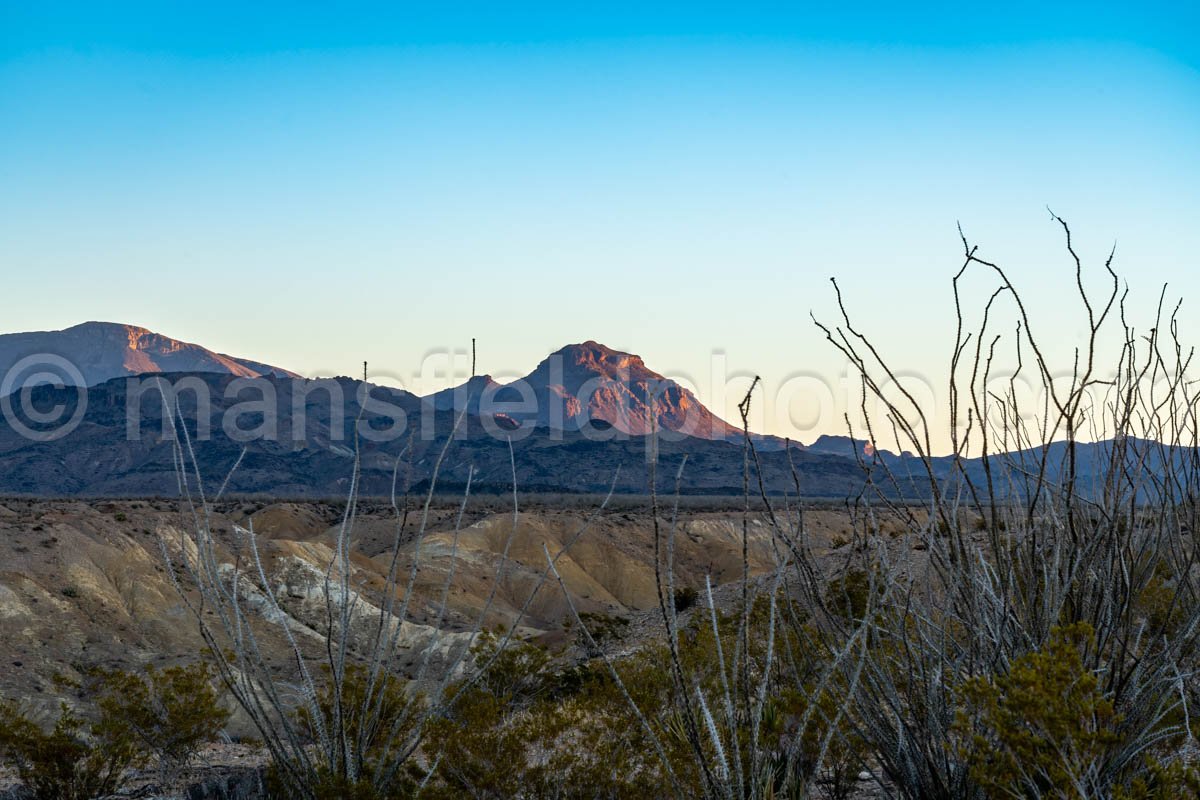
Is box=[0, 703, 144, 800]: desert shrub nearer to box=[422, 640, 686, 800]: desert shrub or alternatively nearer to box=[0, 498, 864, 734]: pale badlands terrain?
box=[0, 498, 864, 734]: pale badlands terrain

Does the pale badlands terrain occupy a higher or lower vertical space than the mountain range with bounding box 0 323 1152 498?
lower

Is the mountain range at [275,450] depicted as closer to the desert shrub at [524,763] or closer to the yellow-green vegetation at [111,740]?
the yellow-green vegetation at [111,740]

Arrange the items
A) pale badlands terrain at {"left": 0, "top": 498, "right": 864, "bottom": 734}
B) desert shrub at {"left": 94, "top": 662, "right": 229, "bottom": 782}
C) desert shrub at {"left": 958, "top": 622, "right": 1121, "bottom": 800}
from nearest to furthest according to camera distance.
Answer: desert shrub at {"left": 958, "top": 622, "right": 1121, "bottom": 800} → desert shrub at {"left": 94, "top": 662, "right": 229, "bottom": 782} → pale badlands terrain at {"left": 0, "top": 498, "right": 864, "bottom": 734}

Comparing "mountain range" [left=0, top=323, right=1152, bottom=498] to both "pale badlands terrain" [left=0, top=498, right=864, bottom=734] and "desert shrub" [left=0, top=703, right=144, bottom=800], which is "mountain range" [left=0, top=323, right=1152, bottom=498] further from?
"desert shrub" [left=0, top=703, right=144, bottom=800]

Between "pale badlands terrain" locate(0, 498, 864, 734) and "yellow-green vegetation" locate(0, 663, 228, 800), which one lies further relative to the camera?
"pale badlands terrain" locate(0, 498, 864, 734)

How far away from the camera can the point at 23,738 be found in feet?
31.8

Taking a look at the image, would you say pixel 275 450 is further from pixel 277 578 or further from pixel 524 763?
pixel 524 763

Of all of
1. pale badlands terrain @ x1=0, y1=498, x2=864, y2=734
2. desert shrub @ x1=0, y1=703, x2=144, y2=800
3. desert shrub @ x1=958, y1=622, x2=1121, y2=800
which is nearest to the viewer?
desert shrub @ x1=958, y1=622, x2=1121, y2=800

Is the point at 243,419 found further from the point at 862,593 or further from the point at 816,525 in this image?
the point at 862,593

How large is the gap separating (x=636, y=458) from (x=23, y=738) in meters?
139

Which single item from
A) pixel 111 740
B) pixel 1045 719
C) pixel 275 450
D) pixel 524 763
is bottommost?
pixel 111 740

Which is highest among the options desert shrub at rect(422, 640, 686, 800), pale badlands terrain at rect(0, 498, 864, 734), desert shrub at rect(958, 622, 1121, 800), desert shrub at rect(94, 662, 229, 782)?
desert shrub at rect(958, 622, 1121, 800)

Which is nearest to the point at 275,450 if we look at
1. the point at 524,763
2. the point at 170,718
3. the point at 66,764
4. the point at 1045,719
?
the point at 170,718

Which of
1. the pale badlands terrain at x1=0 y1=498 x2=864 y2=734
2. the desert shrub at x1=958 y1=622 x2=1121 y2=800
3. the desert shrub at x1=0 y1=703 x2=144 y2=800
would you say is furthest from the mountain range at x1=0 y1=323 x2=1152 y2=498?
the desert shrub at x1=958 y1=622 x2=1121 y2=800
